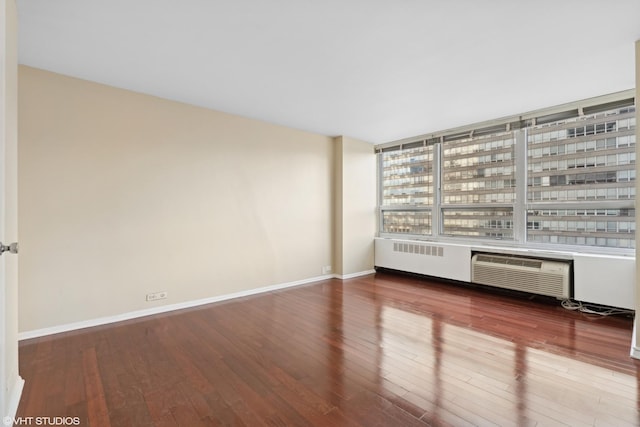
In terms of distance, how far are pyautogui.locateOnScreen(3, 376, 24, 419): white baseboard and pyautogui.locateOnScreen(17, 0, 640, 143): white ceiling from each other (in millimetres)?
2484

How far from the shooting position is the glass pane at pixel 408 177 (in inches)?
212

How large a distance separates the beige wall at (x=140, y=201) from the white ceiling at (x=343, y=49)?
381 millimetres

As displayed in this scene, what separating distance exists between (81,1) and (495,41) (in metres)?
2.99

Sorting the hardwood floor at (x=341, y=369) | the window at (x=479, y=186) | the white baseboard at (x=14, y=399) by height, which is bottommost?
the hardwood floor at (x=341, y=369)

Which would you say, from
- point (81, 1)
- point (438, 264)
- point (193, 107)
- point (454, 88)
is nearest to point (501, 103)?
point (454, 88)

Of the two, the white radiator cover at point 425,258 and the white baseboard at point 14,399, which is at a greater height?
the white radiator cover at point 425,258

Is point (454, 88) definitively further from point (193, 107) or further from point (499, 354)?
point (193, 107)

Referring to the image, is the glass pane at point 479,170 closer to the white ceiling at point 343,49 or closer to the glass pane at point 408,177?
the glass pane at point 408,177

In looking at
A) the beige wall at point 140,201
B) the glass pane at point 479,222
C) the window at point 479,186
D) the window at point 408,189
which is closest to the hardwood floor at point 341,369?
the beige wall at point 140,201

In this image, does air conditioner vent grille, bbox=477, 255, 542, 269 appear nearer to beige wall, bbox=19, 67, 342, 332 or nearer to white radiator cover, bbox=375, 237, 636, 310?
white radiator cover, bbox=375, 237, 636, 310

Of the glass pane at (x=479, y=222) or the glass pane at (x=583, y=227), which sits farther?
the glass pane at (x=479, y=222)

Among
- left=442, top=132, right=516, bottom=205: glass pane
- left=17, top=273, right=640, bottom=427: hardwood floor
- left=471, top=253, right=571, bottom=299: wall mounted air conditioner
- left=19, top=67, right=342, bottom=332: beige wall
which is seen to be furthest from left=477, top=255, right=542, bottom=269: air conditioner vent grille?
left=19, top=67, right=342, bottom=332: beige wall

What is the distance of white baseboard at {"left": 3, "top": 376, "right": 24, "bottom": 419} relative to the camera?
5.60 ft

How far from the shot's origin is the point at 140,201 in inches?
135
